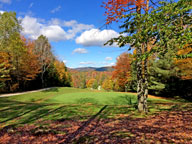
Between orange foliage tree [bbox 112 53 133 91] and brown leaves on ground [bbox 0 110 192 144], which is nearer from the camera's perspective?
brown leaves on ground [bbox 0 110 192 144]

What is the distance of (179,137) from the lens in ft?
12.2

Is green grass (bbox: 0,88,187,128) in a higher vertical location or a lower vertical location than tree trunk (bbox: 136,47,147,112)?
lower

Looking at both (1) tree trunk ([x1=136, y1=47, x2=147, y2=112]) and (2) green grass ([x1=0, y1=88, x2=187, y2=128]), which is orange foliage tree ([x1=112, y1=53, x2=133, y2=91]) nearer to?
(2) green grass ([x1=0, y1=88, x2=187, y2=128])

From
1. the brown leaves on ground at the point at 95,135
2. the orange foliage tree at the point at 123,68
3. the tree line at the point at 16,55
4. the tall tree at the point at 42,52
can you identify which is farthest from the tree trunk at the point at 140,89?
the tall tree at the point at 42,52

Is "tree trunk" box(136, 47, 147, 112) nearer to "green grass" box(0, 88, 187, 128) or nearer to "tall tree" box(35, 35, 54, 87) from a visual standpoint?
"green grass" box(0, 88, 187, 128)

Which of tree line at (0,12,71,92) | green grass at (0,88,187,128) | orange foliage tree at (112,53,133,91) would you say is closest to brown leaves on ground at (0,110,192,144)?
green grass at (0,88,187,128)

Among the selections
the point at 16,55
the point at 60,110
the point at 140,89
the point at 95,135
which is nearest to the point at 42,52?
the point at 16,55

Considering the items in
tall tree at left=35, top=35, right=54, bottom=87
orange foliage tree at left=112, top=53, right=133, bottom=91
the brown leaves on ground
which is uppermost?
tall tree at left=35, top=35, right=54, bottom=87

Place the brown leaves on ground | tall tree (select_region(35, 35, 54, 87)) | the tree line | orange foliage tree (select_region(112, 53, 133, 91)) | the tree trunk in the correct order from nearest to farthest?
the brown leaves on ground → the tree trunk → the tree line → tall tree (select_region(35, 35, 54, 87)) → orange foliage tree (select_region(112, 53, 133, 91))

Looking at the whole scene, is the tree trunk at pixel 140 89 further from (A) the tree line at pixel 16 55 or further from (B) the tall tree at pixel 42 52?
(B) the tall tree at pixel 42 52

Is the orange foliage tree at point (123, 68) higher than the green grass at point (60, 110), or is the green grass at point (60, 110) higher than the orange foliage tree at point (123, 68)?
the orange foliage tree at point (123, 68)

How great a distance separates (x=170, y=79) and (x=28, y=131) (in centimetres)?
2477

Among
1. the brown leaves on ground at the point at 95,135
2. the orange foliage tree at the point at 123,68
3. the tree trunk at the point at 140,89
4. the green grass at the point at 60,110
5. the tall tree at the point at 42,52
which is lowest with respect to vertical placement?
the green grass at the point at 60,110

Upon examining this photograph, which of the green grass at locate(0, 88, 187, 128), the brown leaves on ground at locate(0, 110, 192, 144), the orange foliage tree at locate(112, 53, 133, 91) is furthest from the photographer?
the orange foliage tree at locate(112, 53, 133, 91)
